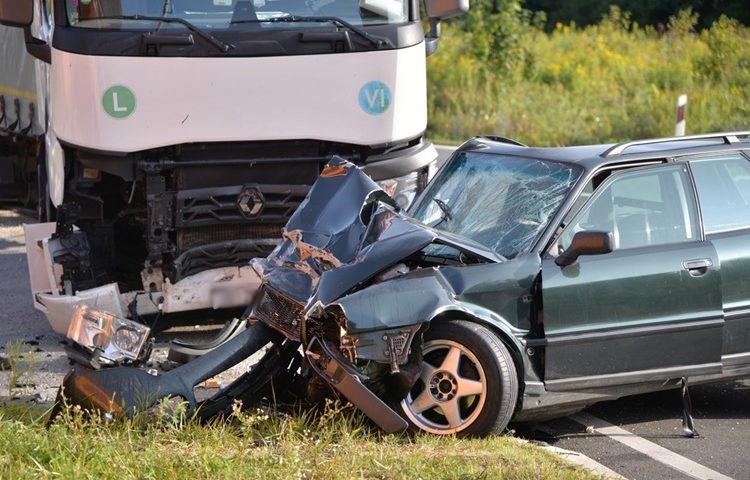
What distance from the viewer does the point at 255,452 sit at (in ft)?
18.2

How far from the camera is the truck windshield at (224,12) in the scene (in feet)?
27.3

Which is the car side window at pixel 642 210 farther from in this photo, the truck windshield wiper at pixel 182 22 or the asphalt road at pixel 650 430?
the truck windshield wiper at pixel 182 22

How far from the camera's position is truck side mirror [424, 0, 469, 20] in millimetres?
9133

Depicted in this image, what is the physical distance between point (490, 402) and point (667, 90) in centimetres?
1758

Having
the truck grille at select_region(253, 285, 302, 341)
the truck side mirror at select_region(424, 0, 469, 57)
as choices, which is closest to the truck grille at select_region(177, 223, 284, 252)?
the truck grille at select_region(253, 285, 302, 341)

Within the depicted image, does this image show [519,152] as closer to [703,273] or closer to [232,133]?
[703,273]

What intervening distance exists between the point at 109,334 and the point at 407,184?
2991 millimetres

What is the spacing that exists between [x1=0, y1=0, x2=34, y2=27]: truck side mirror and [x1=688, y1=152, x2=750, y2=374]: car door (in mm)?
4667

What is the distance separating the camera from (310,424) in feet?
19.9

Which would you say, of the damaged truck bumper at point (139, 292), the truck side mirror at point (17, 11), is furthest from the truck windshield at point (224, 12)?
the damaged truck bumper at point (139, 292)

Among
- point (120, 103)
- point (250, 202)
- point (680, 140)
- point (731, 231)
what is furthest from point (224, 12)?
point (731, 231)

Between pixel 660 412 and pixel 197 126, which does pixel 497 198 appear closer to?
pixel 660 412

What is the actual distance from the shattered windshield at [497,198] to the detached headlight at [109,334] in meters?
1.85

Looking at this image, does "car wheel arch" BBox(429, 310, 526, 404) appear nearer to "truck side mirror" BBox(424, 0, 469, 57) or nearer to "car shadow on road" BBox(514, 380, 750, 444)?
"car shadow on road" BBox(514, 380, 750, 444)
